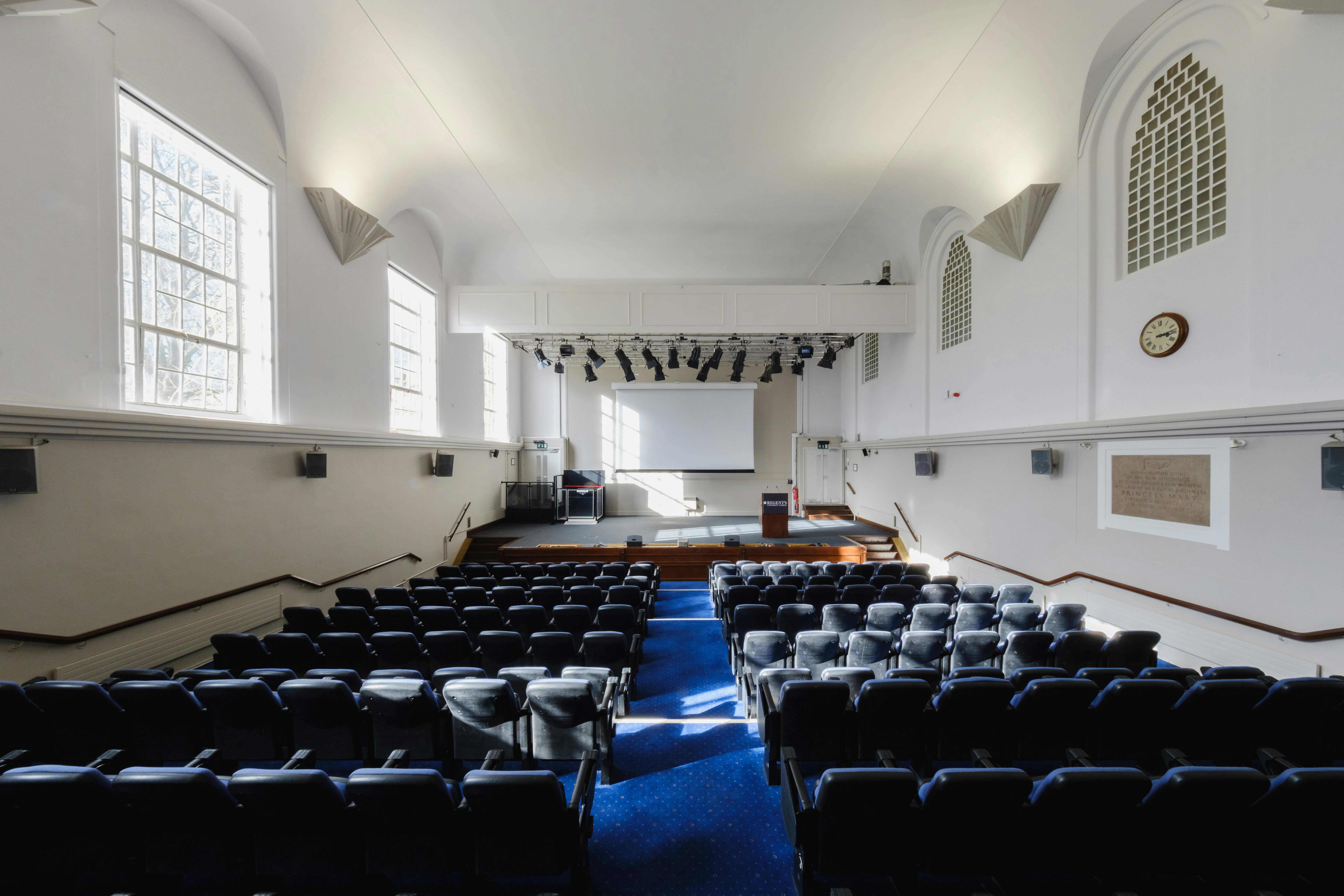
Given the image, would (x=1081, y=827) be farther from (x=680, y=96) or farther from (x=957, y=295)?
(x=957, y=295)

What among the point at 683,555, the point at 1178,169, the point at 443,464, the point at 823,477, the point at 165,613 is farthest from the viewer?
the point at 823,477

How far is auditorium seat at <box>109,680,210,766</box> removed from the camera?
3035 mm

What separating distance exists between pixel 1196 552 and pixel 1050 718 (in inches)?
140

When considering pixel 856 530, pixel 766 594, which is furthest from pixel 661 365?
pixel 766 594

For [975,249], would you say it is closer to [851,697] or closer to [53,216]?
[851,697]

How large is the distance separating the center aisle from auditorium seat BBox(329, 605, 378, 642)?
8.75ft

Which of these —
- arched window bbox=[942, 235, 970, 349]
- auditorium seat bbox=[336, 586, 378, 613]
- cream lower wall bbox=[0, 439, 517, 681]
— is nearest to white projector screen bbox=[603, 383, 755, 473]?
arched window bbox=[942, 235, 970, 349]

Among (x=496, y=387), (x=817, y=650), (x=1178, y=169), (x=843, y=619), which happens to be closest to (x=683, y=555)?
(x=843, y=619)

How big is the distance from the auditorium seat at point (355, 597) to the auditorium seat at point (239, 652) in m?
1.69

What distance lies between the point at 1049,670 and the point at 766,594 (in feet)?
9.02

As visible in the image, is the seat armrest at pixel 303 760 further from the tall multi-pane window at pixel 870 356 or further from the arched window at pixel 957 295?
the tall multi-pane window at pixel 870 356

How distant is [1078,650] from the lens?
421cm

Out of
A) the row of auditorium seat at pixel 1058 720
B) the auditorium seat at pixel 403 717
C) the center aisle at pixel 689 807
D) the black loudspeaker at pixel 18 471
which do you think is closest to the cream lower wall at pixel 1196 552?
the row of auditorium seat at pixel 1058 720

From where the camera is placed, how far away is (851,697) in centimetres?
350
